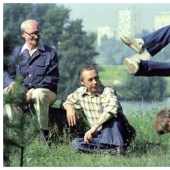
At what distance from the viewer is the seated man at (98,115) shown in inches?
458

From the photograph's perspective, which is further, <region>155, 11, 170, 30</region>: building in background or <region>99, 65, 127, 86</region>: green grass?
<region>99, 65, 127, 86</region>: green grass

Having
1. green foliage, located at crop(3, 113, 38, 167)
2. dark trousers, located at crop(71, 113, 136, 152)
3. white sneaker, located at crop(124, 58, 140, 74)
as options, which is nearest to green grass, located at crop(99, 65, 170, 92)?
dark trousers, located at crop(71, 113, 136, 152)

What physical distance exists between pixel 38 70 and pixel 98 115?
34.8 inches

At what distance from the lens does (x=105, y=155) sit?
11.6m

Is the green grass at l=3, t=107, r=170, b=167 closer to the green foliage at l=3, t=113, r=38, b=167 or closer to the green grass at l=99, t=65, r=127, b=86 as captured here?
the green foliage at l=3, t=113, r=38, b=167

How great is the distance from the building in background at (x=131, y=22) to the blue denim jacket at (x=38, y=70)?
4.62ft

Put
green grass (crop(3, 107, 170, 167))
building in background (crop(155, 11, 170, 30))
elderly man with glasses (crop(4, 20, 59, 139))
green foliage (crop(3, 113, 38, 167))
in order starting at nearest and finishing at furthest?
green foliage (crop(3, 113, 38, 167)) → green grass (crop(3, 107, 170, 167)) → elderly man with glasses (crop(4, 20, 59, 139)) → building in background (crop(155, 11, 170, 30))

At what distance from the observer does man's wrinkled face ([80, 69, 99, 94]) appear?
1176cm

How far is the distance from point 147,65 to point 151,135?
1228 millimetres

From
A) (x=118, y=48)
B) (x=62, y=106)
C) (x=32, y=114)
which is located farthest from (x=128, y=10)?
(x=32, y=114)

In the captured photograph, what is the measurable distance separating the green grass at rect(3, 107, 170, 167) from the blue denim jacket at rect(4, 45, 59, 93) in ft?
2.09

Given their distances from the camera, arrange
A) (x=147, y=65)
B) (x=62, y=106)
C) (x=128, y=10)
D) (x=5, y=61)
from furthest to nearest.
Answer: (x=128, y=10) → (x=62, y=106) → (x=147, y=65) → (x=5, y=61)

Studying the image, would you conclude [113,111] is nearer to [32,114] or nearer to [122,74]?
[32,114]

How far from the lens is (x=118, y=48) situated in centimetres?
1367
